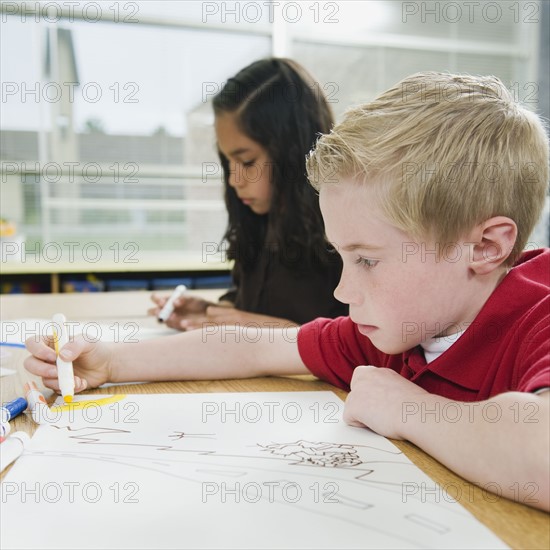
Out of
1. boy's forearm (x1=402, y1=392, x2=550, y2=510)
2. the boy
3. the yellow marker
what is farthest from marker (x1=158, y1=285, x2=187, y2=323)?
boy's forearm (x1=402, y1=392, x2=550, y2=510)

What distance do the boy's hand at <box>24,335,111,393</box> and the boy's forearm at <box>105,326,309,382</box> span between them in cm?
2

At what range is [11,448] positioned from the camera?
49cm

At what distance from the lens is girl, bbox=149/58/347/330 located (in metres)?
1.36

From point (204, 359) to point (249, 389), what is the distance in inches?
3.4

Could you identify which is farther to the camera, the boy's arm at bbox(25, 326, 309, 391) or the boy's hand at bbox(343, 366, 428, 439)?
the boy's arm at bbox(25, 326, 309, 391)

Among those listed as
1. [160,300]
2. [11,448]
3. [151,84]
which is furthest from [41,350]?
[151,84]

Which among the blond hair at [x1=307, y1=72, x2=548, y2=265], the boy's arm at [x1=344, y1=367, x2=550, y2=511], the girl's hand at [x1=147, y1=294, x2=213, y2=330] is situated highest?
the blond hair at [x1=307, y1=72, x2=548, y2=265]

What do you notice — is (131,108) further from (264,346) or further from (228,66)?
(264,346)

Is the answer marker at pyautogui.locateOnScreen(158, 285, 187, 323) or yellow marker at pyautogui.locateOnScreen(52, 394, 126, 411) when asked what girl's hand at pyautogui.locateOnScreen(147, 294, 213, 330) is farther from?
yellow marker at pyautogui.locateOnScreen(52, 394, 126, 411)

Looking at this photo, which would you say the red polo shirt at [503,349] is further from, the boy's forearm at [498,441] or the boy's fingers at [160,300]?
the boy's fingers at [160,300]

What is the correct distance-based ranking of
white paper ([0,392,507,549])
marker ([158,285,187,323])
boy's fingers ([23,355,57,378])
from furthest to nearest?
1. marker ([158,285,187,323])
2. boy's fingers ([23,355,57,378])
3. white paper ([0,392,507,549])

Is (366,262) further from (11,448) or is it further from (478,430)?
(11,448)

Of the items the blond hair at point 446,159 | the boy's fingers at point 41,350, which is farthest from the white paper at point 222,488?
the blond hair at point 446,159

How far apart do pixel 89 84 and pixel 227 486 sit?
9.85ft
